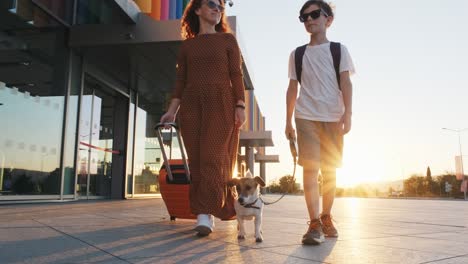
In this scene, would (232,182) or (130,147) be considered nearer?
(232,182)

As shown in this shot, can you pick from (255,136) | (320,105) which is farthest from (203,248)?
(255,136)

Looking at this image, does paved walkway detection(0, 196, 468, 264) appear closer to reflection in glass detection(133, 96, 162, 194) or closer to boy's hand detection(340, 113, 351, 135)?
boy's hand detection(340, 113, 351, 135)

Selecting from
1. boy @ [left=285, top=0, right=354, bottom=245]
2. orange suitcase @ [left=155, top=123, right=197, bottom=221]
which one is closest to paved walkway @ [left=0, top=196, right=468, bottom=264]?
boy @ [left=285, top=0, right=354, bottom=245]

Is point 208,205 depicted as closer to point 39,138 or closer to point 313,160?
point 313,160

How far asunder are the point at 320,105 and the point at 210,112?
964mm

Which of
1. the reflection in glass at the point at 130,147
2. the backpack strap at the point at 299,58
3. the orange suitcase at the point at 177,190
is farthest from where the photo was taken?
the reflection in glass at the point at 130,147

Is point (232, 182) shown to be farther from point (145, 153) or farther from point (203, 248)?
point (145, 153)

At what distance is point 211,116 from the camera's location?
139 inches

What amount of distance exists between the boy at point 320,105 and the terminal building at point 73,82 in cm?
609

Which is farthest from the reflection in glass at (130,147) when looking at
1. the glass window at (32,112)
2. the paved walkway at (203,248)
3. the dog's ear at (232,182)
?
the dog's ear at (232,182)

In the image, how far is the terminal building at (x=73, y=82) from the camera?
8.55 m

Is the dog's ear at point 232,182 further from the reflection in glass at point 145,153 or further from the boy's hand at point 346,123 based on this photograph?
the reflection in glass at point 145,153

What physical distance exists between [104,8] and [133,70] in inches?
88.3

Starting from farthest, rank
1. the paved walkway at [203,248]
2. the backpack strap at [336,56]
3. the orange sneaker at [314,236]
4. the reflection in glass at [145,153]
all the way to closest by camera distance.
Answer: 1. the reflection in glass at [145,153]
2. the backpack strap at [336,56]
3. the orange sneaker at [314,236]
4. the paved walkway at [203,248]
